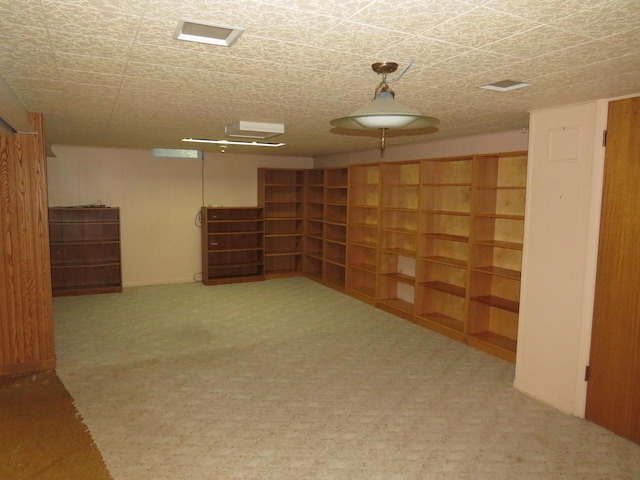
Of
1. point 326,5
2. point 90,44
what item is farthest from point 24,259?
point 326,5

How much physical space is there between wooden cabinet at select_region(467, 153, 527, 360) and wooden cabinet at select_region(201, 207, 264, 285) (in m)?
4.19

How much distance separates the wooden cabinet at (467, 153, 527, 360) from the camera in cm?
470

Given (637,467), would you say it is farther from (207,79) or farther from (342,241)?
(342,241)

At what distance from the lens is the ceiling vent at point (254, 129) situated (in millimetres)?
4117

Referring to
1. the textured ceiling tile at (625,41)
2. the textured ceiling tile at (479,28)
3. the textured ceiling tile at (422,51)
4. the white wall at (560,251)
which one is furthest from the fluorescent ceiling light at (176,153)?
the textured ceiling tile at (625,41)

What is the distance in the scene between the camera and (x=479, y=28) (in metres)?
1.79

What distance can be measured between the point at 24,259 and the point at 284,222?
507 centimetres

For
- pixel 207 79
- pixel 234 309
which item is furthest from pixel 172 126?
pixel 234 309

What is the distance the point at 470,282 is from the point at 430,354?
0.92m

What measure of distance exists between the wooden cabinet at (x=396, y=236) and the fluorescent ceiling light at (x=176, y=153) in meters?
3.42

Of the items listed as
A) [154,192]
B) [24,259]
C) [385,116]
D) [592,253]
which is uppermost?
[385,116]

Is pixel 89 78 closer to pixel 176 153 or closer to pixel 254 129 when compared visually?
pixel 254 129

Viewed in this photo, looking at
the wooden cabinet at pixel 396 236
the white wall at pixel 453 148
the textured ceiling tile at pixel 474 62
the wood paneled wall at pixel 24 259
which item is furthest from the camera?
the wooden cabinet at pixel 396 236

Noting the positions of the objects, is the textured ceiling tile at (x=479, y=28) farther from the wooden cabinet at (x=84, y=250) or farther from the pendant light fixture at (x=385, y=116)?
the wooden cabinet at (x=84, y=250)
